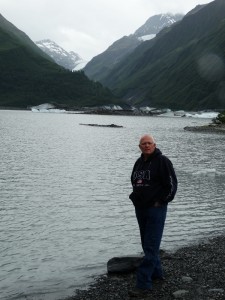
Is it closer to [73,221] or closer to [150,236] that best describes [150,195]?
[150,236]

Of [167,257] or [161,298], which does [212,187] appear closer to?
[167,257]

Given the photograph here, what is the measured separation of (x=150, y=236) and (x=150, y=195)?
46.9 inches

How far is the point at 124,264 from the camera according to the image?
→ 582 inches

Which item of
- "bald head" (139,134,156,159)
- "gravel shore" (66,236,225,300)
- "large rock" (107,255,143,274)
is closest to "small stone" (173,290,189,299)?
"gravel shore" (66,236,225,300)

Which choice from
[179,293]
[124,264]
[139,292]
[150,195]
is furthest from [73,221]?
[150,195]

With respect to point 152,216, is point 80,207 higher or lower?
lower

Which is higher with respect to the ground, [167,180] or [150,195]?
[167,180]

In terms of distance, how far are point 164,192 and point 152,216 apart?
28.9 inches

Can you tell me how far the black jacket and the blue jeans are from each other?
0.29 m

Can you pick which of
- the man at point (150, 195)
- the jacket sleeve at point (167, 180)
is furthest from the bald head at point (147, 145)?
the jacket sleeve at point (167, 180)

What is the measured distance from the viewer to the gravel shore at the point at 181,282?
12461 mm

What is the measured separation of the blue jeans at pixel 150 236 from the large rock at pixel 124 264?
194 cm

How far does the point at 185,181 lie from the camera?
1475 inches

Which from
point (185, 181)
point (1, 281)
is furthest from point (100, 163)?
point (1, 281)
